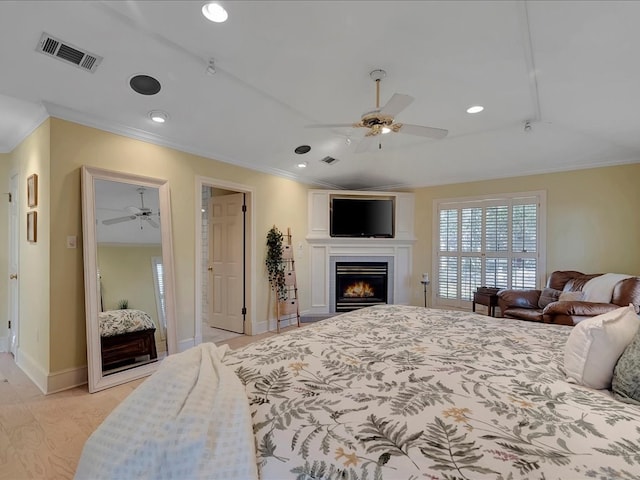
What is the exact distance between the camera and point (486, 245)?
545 centimetres

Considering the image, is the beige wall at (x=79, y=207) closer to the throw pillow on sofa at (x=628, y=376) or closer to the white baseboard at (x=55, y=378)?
the white baseboard at (x=55, y=378)

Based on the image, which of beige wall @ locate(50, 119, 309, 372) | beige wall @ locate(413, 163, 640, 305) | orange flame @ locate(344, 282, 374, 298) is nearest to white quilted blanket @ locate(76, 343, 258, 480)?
beige wall @ locate(50, 119, 309, 372)

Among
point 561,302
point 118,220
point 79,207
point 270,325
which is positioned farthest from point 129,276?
point 561,302

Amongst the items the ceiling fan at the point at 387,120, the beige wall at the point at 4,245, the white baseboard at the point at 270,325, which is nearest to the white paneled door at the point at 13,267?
the beige wall at the point at 4,245

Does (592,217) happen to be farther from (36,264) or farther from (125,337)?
(36,264)

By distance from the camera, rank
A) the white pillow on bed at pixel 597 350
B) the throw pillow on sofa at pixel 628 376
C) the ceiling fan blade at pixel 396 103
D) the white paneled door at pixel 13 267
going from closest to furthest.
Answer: the throw pillow on sofa at pixel 628 376, the white pillow on bed at pixel 597 350, the ceiling fan blade at pixel 396 103, the white paneled door at pixel 13 267

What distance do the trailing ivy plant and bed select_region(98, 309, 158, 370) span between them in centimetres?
193

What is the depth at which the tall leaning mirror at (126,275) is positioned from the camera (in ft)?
10.2

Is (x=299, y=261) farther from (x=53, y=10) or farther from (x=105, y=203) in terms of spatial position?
(x=53, y=10)

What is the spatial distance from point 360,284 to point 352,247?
0.74 m

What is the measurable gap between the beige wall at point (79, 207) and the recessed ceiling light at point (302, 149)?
746 millimetres

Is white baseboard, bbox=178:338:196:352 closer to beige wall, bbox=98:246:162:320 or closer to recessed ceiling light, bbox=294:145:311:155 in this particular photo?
beige wall, bbox=98:246:162:320

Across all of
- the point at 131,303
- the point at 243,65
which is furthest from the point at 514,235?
the point at 131,303

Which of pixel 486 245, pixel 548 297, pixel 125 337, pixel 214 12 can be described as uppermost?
pixel 214 12
